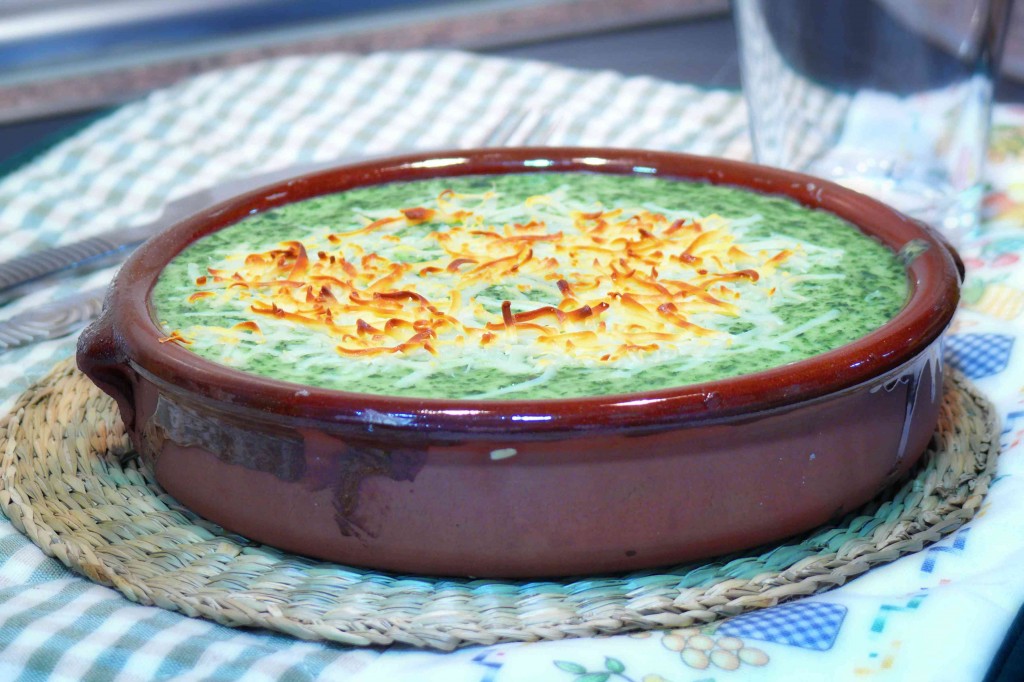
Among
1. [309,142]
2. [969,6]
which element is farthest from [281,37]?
[969,6]

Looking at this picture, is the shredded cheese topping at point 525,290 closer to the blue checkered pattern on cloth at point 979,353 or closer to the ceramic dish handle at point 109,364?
the ceramic dish handle at point 109,364

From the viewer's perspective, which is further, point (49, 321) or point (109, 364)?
point (49, 321)

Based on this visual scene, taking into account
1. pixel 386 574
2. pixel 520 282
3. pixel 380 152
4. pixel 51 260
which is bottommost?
pixel 380 152

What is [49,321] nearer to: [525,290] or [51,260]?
[51,260]

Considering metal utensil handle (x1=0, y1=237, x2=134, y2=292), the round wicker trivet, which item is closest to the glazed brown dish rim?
the round wicker trivet

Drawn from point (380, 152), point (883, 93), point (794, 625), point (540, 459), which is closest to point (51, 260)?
point (380, 152)

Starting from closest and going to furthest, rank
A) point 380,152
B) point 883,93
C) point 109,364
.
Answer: point 109,364 < point 883,93 < point 380,152

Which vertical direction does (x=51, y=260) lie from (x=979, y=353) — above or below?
below
